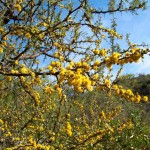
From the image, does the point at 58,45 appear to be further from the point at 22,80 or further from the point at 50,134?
the point at 50,134

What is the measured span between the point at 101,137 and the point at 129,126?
0.60m

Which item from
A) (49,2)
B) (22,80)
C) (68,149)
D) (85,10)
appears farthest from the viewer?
(68,149)

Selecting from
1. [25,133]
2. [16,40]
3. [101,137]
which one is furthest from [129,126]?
[16,40]

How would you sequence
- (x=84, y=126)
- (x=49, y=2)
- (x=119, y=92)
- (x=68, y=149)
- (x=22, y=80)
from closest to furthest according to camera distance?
(x=119, y=92), (x=49, y=2), (x=22, y=80), (x=68, y=149), (x=84, y=126)

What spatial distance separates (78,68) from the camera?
2912mm

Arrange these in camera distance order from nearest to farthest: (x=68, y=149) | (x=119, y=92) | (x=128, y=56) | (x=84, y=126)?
(x=128, y=56), (x=119, y=92), (x=68, y=149), (x=84, y=126)

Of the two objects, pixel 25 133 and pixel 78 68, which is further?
pixel 25 133

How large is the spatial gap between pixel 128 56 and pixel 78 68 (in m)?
0.47

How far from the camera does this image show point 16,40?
5184mm

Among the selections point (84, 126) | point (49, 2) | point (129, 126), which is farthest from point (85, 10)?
point (84, 126)

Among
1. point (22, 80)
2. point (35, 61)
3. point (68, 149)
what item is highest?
point (35, 61)

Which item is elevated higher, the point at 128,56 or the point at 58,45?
the point at 58,45

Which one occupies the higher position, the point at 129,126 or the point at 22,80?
the point at 22,80

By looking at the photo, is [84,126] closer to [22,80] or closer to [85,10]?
[22,80]
